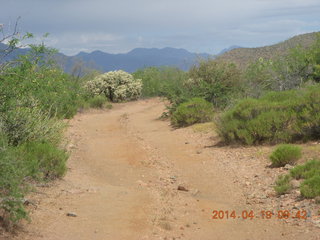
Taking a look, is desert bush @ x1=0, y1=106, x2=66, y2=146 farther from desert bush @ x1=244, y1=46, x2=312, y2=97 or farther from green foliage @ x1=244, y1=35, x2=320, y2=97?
green foliage @ x1=244, y1=35, x2=320, y2=97

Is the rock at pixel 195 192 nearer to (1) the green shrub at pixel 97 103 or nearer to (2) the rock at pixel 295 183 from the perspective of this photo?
(2) the rock at pixel 295 183

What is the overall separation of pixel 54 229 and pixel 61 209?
924mm

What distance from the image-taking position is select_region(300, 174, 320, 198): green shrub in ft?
23.5

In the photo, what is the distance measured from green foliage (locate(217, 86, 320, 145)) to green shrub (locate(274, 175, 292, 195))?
138 inches

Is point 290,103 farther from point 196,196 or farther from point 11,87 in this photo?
point 11,87

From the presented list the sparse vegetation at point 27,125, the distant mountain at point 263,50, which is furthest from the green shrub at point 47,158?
the distant mountain at point 263,50

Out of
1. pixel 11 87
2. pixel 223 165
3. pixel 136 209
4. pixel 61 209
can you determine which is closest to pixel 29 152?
pixel 11 87

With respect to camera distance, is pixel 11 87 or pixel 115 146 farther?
pixel 115 146

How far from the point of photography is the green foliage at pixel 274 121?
38.3ft

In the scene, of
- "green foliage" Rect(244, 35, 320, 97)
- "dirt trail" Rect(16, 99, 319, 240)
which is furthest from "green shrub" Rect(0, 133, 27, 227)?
"green foliage" Rect(244, 35, 320, 97)

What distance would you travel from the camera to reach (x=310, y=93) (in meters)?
12.2

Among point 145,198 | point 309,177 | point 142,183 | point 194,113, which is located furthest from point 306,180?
point 194,113
